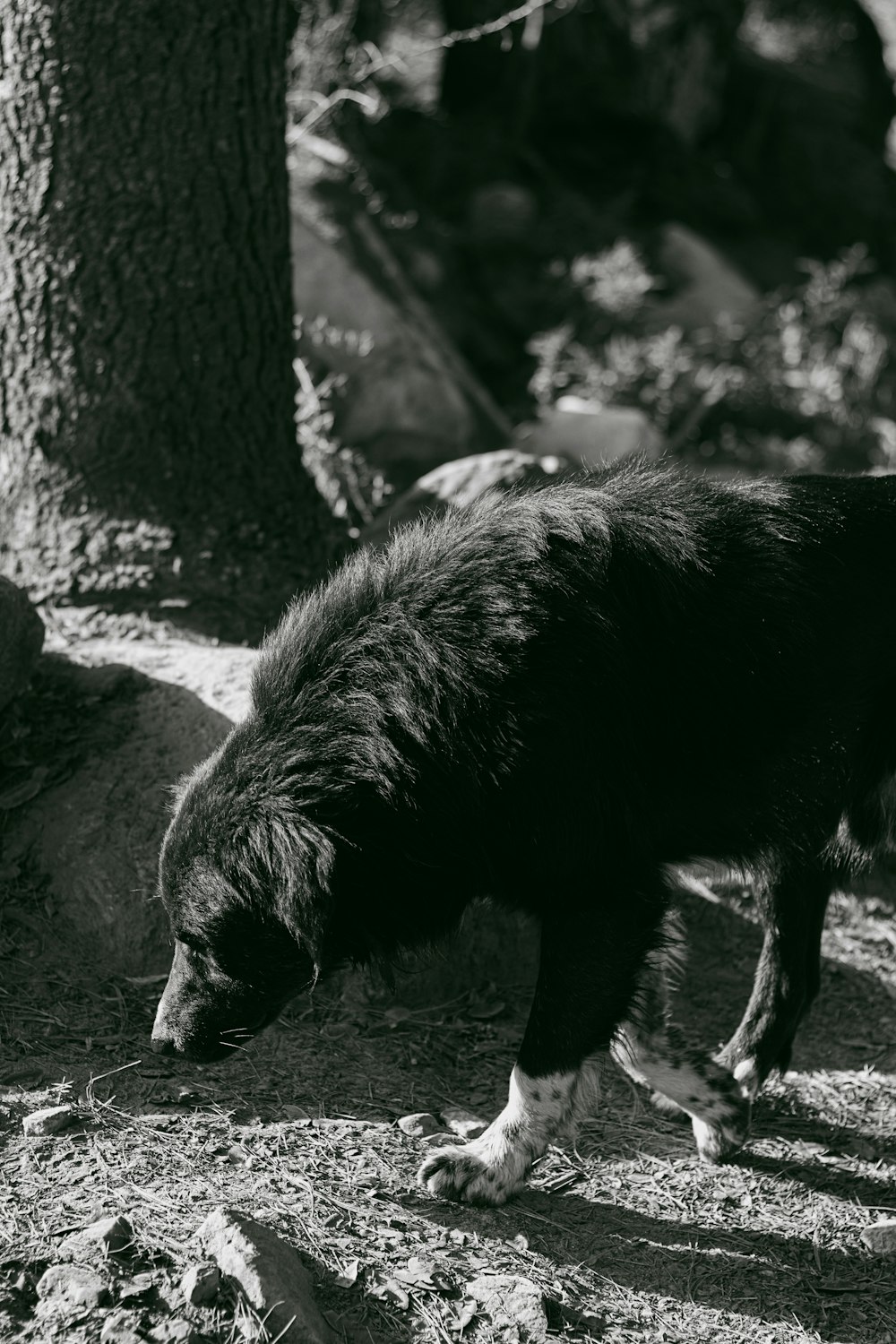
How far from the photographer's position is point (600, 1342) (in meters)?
2.82

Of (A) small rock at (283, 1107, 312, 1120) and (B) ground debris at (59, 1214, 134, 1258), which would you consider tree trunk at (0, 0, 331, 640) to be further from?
(B) ground debris at (59, 1214, 134, 1258)

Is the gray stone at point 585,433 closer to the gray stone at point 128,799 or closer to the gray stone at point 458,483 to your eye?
the gray stone at point 458,483

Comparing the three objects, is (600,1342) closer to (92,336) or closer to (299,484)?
(299,484)

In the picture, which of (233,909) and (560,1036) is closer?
(233,909)

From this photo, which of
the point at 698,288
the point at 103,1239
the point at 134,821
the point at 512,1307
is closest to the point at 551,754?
the point at 512,1307

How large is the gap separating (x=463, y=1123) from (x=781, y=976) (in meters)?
1.12

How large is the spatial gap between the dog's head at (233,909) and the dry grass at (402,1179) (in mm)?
251

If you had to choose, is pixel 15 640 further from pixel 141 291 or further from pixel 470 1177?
pixel 470 1177

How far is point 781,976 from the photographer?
4008 millimetres

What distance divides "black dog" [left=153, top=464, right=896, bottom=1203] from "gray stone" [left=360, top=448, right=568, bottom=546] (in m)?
1.80

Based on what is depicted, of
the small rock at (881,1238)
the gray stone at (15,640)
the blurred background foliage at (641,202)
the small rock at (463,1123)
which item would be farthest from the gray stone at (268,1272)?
the blurred background foliage at (641,202)

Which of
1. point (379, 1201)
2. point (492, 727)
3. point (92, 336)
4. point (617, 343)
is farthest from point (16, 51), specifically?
point (617, 343)

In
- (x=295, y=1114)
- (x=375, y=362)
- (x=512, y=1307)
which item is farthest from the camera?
(x=375, y=362)

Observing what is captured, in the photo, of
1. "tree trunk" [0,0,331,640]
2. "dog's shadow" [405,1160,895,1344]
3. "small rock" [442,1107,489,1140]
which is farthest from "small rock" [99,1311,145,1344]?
"tree trunk" [0,0,331,640]
